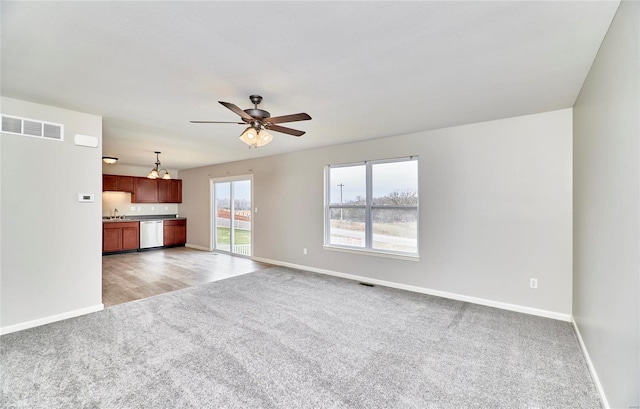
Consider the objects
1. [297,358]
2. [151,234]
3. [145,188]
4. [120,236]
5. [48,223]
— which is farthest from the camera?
[145,188]

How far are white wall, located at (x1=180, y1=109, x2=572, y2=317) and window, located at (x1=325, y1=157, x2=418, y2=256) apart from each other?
173 millimetres

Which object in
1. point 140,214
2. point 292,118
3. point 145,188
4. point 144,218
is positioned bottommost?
point 144,218

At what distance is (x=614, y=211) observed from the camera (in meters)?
1.71

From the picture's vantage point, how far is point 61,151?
3.13m

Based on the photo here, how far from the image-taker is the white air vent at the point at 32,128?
2811 mm

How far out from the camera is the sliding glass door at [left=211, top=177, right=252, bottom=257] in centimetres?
687

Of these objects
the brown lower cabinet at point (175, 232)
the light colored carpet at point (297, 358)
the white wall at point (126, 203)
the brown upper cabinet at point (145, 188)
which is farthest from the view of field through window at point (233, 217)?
the light colored carpet at point (297, 358)

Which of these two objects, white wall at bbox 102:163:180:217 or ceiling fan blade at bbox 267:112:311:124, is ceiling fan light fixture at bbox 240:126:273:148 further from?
white wall at bbox 102:163:180:217

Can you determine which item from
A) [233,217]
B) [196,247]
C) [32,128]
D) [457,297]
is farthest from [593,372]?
[196,247]

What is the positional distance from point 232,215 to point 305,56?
585 centimetres

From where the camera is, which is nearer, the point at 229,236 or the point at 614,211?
the point at 614,211

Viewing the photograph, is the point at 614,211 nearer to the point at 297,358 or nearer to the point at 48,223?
the point at 297,358

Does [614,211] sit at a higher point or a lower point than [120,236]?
higher

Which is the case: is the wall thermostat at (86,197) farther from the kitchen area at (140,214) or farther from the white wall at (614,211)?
the white wall at (614,211)
